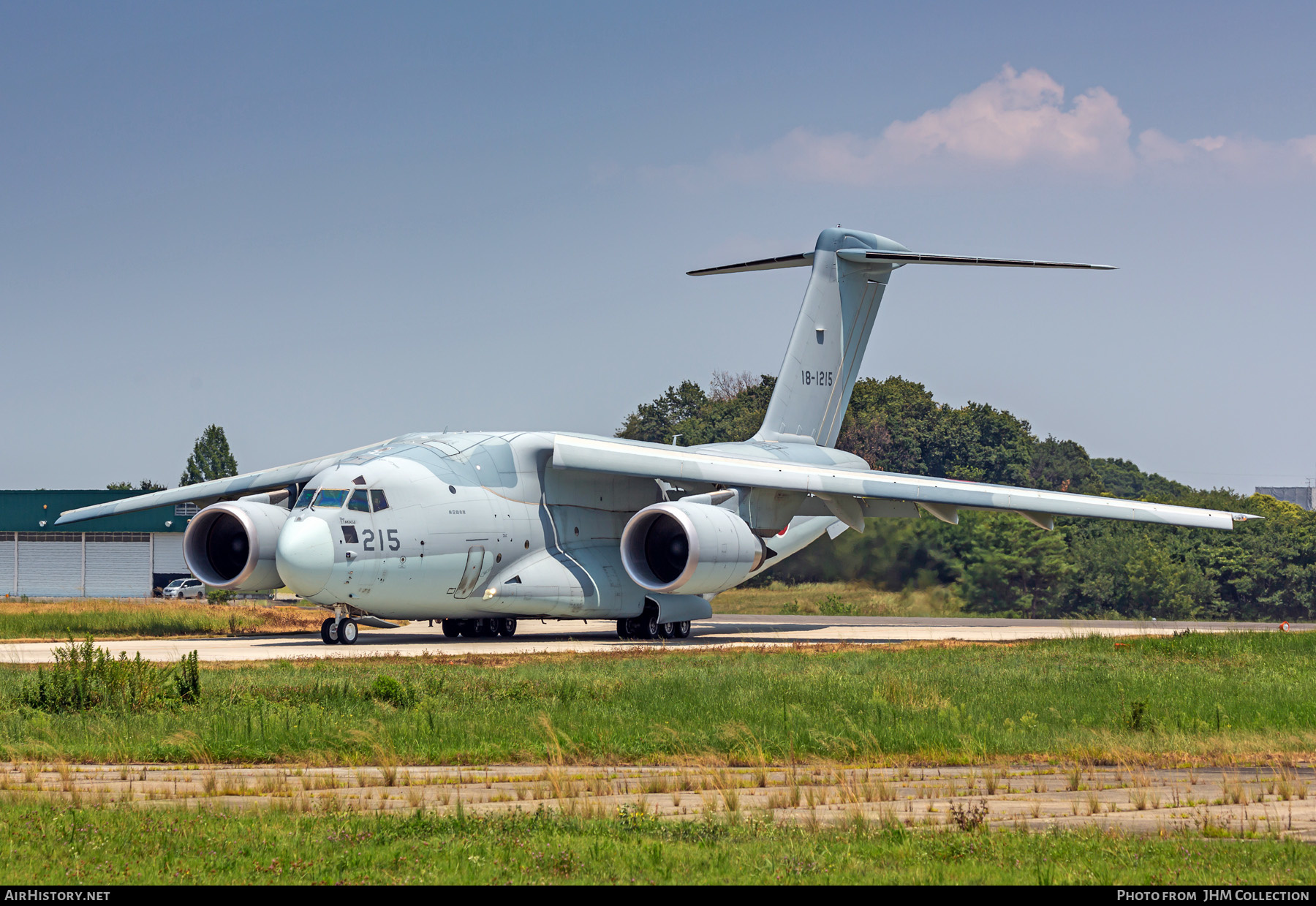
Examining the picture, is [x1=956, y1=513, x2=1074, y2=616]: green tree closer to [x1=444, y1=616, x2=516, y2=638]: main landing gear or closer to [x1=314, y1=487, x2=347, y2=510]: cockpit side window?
[x1=444, y1=616, x2=516, y2=638]: main landing gear

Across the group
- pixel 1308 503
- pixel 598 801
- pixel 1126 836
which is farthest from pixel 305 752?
pixel 1308 503

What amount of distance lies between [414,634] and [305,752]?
19315 mm

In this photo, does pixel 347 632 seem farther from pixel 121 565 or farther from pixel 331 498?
pixel 121 565

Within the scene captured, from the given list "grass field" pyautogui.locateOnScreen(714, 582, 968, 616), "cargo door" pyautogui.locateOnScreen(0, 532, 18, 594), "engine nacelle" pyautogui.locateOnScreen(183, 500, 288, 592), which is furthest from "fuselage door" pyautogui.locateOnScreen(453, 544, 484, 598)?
"cargo door" pyautogui.locateOnScreen(0, 532, 18, 594)

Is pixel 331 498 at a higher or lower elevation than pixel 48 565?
higher

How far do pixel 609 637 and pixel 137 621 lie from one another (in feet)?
39.9

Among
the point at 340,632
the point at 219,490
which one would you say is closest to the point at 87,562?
the point at 219,490

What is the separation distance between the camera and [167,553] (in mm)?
60750

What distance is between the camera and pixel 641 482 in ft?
103

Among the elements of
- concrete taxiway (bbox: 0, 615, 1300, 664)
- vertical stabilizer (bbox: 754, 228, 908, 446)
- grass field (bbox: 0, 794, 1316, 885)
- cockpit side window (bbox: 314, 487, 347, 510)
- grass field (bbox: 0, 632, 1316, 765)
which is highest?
vertical stabilizer (bbox: 754, 228, 908, 446)

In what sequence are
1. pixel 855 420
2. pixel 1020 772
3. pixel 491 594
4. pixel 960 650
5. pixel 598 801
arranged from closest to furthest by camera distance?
pixel 598 801
pixel 1020 772
pixel 960 650
pixel 491 594
pixel 855 420

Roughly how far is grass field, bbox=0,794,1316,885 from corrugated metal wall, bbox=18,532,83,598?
56.5m

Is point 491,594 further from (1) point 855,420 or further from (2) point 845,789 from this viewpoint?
(1) point 855,420

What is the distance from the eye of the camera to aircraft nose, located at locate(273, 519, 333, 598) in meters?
23.9
